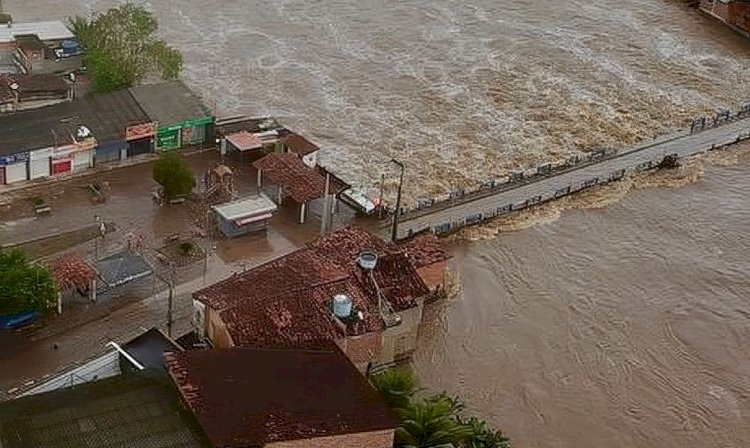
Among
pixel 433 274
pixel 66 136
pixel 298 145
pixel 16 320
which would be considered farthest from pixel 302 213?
pixel 16 320

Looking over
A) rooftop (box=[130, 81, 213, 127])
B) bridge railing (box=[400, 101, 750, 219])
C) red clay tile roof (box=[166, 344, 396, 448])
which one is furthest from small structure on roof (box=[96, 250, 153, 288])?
bridge railing (box=[400, 101, 750, 219])

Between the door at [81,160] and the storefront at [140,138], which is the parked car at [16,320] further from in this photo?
the storefront at [140,138]

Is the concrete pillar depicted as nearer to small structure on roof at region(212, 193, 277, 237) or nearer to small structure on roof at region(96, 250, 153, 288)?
small structure on roof at region(212, 193, 277, 237)

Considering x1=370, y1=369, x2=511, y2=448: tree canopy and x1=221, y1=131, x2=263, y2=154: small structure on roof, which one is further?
x1=221, y1=131, x2=263, y2=154: small structure on roof

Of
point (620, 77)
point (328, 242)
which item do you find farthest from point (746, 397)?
point (620, 77)

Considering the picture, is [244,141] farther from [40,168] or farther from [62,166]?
[40,168]

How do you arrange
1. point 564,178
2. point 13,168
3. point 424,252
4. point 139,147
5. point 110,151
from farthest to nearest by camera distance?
point 564,178 < point 139,147 < point 110,151 < point 13,168 < point 424,252
